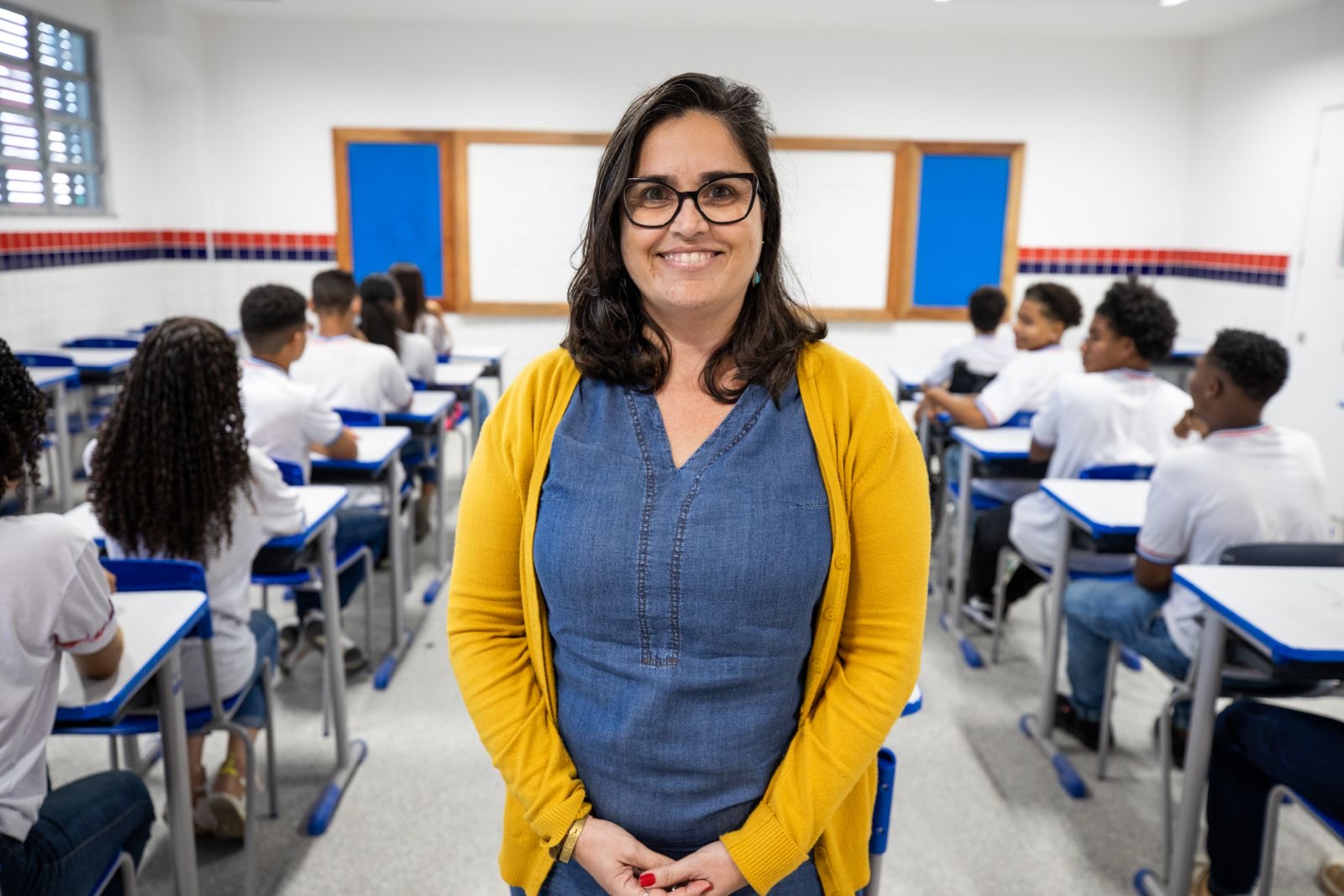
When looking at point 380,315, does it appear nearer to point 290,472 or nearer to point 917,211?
point 290,472

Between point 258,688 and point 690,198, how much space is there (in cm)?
188

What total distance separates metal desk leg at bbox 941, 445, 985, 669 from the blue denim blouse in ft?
8.27

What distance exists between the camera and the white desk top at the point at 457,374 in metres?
4.58

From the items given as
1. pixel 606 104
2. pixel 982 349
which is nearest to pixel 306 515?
pixel 982 349

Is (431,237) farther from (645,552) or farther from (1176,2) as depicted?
(645,552)

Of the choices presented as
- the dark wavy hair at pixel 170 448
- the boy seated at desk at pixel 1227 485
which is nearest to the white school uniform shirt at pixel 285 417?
the dark wavy hair at pixel 170 448

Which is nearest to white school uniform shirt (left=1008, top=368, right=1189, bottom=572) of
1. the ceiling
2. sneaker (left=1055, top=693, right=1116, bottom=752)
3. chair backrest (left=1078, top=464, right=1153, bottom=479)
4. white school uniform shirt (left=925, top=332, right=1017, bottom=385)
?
chair backrest (left=1078, top=464, right=1153, bottom=479)

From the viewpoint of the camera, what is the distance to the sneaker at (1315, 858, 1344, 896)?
220 cm

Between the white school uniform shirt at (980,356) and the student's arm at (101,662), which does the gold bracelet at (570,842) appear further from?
the white school uniform shirt at (980,356)

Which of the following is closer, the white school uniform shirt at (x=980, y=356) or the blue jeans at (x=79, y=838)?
the blue jeans at (x=79, y=838)

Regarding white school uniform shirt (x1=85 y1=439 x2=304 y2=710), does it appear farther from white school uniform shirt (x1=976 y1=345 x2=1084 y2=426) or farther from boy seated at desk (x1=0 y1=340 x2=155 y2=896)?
white school uniform shirt (x1=976 y1=345 x2=1084 y2=426)

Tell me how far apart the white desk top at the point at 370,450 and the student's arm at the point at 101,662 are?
142 cm

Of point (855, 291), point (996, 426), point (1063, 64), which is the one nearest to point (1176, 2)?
point (1063, 64)

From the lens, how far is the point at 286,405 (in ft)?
9.13
